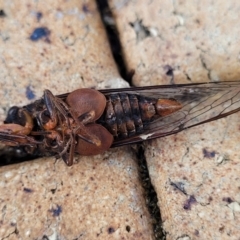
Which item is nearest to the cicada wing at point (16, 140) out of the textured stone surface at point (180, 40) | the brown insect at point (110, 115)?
the brown insect at point (110, 115)

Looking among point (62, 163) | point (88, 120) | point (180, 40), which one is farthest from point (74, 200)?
point (180, 40)

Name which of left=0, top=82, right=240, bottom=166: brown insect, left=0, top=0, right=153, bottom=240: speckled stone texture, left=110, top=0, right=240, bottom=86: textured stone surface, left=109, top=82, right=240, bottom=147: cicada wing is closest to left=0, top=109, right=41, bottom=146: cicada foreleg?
left=0, top=82, right=240, bottom=166: brown insect

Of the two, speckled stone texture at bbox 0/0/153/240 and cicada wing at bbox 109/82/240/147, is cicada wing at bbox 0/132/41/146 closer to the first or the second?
speckled stone texture at bbox 0/0/153/240

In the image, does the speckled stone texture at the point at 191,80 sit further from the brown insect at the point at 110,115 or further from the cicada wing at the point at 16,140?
the cicada wing at the point at 16,140

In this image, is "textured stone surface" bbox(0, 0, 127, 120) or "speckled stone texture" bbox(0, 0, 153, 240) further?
"textured stone surface" bbox(0, 0, 127, 120)

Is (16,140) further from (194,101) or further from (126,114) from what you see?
(194,101)

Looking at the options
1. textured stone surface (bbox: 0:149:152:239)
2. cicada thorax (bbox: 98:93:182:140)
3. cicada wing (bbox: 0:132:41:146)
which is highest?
cicada wing (bbox: 0:132:41:146)
